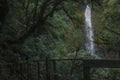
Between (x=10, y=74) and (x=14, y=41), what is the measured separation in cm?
221

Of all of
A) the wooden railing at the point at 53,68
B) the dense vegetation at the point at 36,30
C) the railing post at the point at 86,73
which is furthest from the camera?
the dense vegetation at the point at 36,30

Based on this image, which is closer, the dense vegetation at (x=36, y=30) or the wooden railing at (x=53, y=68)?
the wooden railing at (x=53, y=68)

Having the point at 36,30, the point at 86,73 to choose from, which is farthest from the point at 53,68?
the point at 36,30

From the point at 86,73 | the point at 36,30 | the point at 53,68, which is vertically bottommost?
the point at 86,73

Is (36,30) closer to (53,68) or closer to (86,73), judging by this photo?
(53,68)

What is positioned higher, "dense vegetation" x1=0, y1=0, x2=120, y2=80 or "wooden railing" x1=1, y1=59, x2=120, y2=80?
"dense vegetation" x1=0, y1=0, x2=120, y2=80

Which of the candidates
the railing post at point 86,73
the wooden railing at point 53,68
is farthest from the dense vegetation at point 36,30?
the railing post at point 86,73

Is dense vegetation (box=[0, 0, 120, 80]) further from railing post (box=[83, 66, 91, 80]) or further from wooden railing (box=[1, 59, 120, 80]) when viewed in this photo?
railing post (box=[83, 66, 91, 80])

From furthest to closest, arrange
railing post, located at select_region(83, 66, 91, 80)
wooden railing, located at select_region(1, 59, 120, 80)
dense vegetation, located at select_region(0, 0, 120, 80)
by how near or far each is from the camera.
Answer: dense vegetation, located at select_region(0, 0, 120, 80) < railing post, located at select_region(83, 66, 91, 80) < wooden railing, located at select_region(1, 59, 120, 80)

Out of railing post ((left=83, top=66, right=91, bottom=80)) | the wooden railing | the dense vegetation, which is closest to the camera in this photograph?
the wooden railing

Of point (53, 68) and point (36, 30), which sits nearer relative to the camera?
point (53, 68)

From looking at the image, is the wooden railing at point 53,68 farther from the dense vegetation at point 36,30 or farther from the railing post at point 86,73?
the dense vegetation at point 36,30

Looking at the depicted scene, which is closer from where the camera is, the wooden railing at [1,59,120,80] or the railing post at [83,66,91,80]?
the wooden railing at [1,59,120,80]

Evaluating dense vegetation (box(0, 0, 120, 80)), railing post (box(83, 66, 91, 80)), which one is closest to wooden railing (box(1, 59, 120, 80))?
railing post (box(83, 66, 91, 80))
